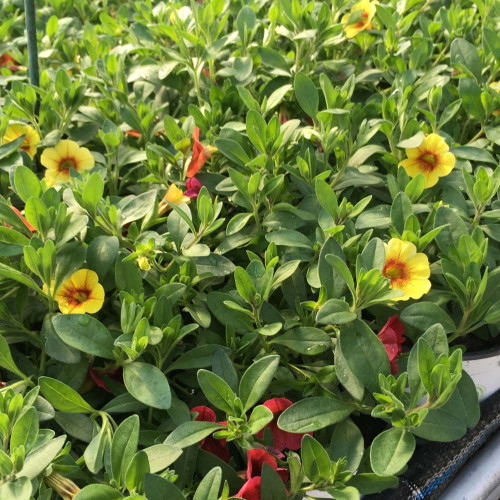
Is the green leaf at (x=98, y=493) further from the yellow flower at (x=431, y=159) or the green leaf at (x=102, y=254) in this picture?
the yellow flower at (x=431, y=159)

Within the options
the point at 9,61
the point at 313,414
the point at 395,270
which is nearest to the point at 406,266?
the point at 395,270

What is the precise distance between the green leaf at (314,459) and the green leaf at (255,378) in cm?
9

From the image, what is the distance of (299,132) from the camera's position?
1.13 m

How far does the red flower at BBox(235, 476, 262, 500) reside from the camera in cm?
73

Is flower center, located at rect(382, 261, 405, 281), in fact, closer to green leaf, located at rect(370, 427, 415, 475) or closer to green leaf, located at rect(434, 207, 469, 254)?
green leaf, located at rect(434, 207, 469, 254)

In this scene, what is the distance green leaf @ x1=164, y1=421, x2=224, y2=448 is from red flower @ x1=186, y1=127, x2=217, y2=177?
0.43m

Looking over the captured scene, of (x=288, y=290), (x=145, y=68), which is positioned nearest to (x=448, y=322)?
(x=288, y=290)

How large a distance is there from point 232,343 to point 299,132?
1.37 feet

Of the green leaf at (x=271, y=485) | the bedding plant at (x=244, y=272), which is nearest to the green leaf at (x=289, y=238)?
the bedding plant at (x=244, y=272)

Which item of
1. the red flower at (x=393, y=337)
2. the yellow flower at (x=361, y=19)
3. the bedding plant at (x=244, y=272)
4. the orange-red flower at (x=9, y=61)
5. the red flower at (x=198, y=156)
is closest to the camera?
the bedding plant at (x=244, y=272)

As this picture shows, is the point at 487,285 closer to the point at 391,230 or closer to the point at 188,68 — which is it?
the point at 391,230

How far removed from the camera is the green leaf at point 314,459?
717 mm

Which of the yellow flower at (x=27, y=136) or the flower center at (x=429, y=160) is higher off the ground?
the flower center at (x=429, y=160)

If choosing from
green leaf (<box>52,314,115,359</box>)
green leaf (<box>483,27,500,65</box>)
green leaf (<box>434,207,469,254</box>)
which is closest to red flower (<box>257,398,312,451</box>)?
green leaf (<box>52,314,115,359</box>)
